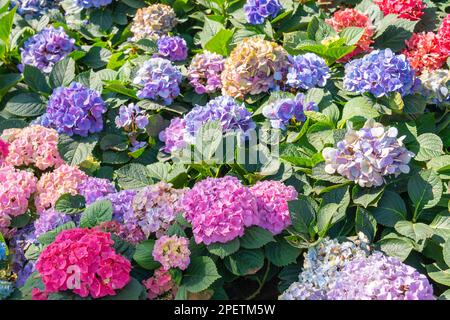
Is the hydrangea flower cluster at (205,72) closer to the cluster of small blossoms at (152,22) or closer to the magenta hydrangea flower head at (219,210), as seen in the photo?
the cluster of small blossoms at (152,22)

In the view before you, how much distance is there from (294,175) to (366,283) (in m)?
0.71

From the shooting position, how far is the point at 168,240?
234cm

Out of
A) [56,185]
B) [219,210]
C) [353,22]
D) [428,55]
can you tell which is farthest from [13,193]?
[428,55]

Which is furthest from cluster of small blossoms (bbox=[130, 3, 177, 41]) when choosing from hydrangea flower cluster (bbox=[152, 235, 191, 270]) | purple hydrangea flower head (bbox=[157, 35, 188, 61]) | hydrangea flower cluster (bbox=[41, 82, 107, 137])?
hydrangea flower cluster (bbox=[152, 235, 191, 270])

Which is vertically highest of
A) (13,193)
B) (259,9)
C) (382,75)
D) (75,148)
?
(382,75)

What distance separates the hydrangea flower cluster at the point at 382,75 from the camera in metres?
2.90

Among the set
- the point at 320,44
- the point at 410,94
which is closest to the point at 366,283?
the point at 410,94

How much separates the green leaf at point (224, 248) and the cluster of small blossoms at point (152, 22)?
1.74 m

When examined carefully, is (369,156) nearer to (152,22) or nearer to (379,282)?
(379,282)

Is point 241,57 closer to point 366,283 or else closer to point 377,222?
point 377,222

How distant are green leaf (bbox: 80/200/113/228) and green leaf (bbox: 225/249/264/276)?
474 millimetres

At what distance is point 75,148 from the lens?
305cm

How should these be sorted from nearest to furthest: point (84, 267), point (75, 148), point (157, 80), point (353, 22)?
point (84, 267), point (75, 148), point (157, 80), point (353, 22)

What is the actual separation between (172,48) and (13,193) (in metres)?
1.31
